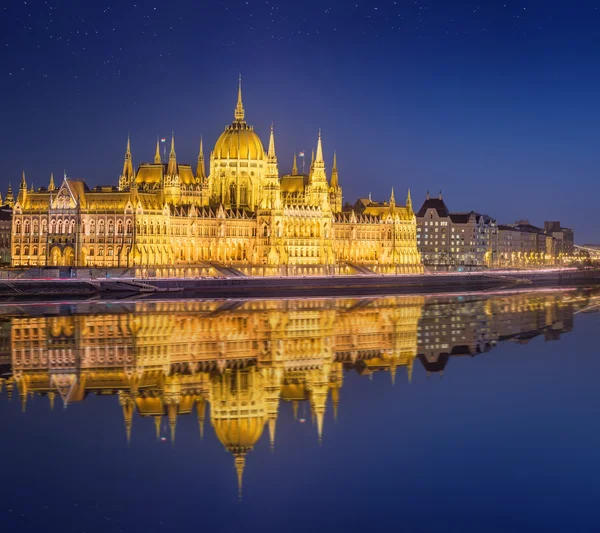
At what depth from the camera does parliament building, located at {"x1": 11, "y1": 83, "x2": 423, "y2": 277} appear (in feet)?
371

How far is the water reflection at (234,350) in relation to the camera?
32.3 meters

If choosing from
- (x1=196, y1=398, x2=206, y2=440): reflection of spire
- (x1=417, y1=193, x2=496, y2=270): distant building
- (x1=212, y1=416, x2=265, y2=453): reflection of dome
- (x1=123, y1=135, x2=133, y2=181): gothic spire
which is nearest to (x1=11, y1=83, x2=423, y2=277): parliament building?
(x1=123, y1=135, x2=133, y2=181): gothic spire

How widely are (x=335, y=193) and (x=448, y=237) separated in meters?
38.9

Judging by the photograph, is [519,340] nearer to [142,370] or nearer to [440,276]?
[142,370]

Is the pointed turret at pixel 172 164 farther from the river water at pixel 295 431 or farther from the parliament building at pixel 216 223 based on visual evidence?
the river water at pixel 295 431

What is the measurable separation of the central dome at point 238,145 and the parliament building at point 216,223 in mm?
136

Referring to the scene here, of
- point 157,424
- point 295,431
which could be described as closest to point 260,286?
point 157,424

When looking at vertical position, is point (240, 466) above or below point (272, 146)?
below

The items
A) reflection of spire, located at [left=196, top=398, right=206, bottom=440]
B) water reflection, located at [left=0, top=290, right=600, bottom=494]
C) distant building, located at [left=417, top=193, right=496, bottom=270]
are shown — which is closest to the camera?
reflection of spire, located at [left=196, top=398, right=206, bottom=440]

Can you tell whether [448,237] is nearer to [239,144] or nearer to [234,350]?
[239,144]

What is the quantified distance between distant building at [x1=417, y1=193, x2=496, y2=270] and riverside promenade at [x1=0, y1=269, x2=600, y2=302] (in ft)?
154

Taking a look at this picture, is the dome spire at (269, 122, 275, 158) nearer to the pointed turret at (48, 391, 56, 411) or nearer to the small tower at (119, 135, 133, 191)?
the small tower at (119, 135, 133, 191)

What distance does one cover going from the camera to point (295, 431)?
28.3 metres

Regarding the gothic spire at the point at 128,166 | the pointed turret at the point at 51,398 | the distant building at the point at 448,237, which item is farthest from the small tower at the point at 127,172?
the pointed turret at the point at 51,398
